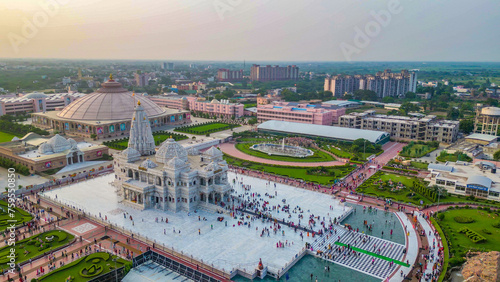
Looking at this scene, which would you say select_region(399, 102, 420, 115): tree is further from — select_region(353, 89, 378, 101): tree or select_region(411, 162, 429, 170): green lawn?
select_region(411, 162, 429, 170): green lawn

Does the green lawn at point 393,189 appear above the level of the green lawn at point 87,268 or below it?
above

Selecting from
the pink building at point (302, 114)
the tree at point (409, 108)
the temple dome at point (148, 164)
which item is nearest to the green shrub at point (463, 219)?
the temple dome at point (148, 164)

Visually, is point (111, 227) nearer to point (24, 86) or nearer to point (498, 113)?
point (498, 113)

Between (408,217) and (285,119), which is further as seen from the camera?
(285,119)

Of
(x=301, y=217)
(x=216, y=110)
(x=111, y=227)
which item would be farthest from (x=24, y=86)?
(x=301, y=217)

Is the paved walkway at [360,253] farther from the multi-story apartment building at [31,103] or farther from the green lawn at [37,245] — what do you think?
the multi-story apartment building at [31,103]

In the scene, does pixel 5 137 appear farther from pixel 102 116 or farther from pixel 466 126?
pixel 466 126

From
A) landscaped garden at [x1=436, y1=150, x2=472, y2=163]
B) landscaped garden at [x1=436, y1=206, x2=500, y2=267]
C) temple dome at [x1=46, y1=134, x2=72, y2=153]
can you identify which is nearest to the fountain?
landscaped garden at [x1=436, y1=150, x2=472, y2=163]
